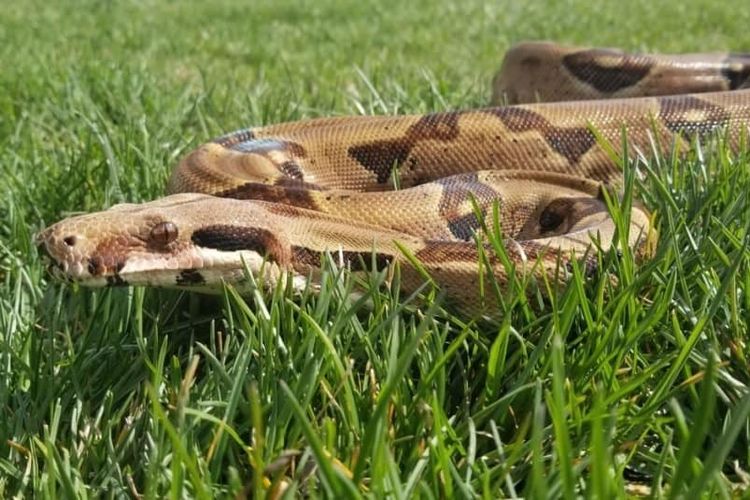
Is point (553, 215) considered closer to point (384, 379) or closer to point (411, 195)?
point (411, 195)

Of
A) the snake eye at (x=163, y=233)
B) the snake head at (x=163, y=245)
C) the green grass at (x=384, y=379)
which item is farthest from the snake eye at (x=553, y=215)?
the snake eye at (x=163, y=233)

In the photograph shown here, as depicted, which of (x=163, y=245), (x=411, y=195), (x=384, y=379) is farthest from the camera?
(x=411, y=195)

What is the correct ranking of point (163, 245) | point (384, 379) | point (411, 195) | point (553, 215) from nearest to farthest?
point (384, 379) → point (163, 245) → point (411, 195) → point (553, 215)

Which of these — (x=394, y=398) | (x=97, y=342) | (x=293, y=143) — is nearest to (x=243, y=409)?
(x=394, y=398)

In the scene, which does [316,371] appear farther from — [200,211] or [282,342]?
[200,211]

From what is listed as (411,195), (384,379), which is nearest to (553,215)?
(411,195)

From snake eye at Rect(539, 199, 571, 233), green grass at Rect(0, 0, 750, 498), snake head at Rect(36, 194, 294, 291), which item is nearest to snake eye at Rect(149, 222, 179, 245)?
snake head at Rect(36, 194, 294, 291)

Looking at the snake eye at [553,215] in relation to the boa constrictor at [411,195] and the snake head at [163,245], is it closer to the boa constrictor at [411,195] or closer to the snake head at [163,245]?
the boa constrictor at [411,195]
